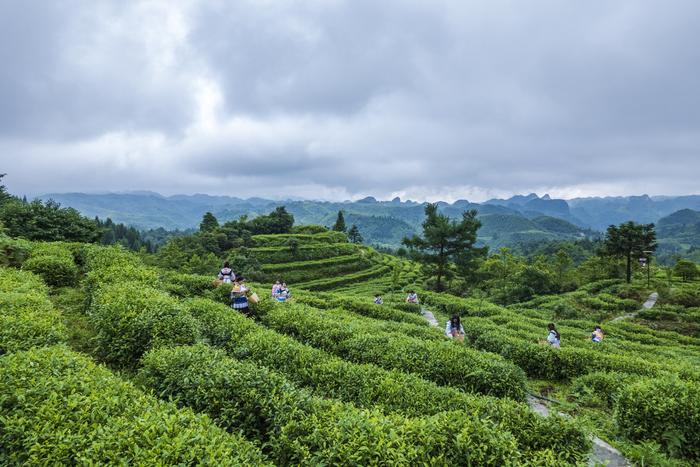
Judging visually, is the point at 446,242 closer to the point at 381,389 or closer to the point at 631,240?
the point at 631,240

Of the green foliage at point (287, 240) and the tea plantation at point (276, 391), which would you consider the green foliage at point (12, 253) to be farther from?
the green foliage at point (287, 240)

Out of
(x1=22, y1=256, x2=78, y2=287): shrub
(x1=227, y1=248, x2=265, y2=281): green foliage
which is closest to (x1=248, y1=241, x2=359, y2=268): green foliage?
(x1=227, y1=248, x2=265, y2=281): green foliage

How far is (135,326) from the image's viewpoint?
7.91m

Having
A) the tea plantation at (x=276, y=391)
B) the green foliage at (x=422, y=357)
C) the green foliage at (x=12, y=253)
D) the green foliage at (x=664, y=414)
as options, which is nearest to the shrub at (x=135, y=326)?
the tea plantation at (x=276, y=391)

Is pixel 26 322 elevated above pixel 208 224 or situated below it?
above

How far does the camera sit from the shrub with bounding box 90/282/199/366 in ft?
25.5

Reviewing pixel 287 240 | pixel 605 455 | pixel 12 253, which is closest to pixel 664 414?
pixel 605 455

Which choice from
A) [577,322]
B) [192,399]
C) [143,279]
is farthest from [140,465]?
[577,322]

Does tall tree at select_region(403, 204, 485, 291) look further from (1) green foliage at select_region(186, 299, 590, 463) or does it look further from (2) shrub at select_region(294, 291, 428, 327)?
(1) green foliage at select_region(186, 299, 590, 463)

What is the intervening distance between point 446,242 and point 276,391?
36.3m

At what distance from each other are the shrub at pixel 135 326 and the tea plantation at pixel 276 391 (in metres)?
0.04

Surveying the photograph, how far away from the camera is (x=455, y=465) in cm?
452

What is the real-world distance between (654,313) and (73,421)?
41661 millimetres

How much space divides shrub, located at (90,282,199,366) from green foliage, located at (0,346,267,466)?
8.00ft
